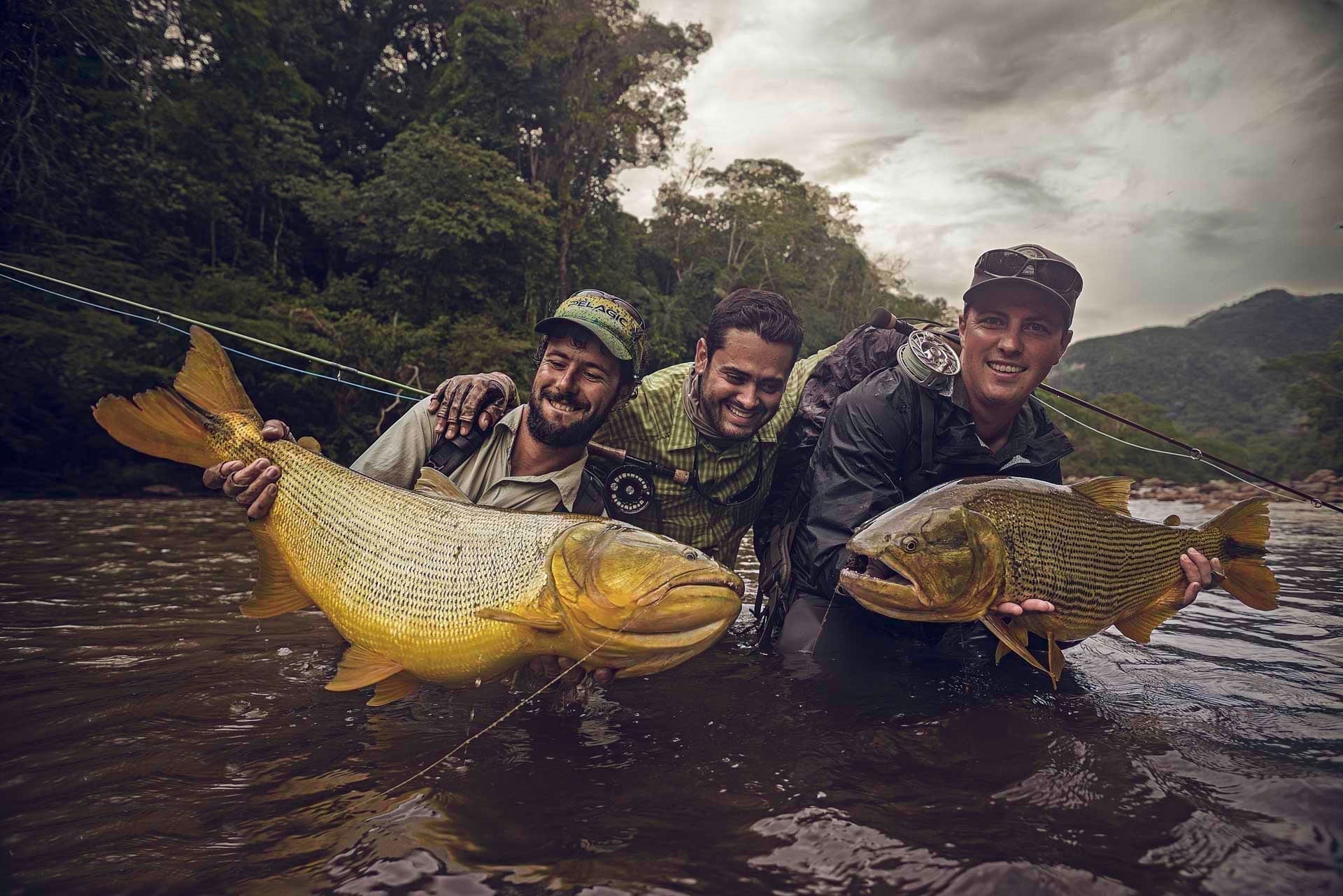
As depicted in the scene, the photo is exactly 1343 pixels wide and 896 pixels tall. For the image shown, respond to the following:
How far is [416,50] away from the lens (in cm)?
Answer: 3139

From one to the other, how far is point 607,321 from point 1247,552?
342 cm

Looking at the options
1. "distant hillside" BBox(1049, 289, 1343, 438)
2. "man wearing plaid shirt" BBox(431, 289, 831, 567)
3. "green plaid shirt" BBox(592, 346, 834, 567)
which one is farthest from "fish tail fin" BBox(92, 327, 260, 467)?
"distant hillside" BBox(1049, 289, 1343, 438)

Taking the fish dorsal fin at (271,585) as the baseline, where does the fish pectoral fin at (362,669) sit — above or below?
below

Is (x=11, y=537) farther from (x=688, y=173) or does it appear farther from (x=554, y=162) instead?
(x=688, y=173)

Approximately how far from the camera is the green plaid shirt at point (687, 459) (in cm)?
440

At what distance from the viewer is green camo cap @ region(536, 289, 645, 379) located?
376 cm

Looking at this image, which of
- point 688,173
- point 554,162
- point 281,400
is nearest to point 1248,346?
point 688,173

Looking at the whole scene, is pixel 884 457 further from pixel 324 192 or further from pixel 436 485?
pixel 324 192

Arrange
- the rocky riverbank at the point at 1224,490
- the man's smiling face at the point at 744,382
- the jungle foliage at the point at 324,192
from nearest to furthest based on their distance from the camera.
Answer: the man's smiling face at the point at 744,382
the jungle foliage at the point at 324,192
the rocky riverbank at the point at 1224,490

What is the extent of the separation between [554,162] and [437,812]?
97.4 ft

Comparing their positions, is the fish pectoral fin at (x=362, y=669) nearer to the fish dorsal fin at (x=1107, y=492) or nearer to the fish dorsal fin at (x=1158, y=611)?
the fish dorsal fin at (x=1107, y=492)

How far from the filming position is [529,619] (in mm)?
2441

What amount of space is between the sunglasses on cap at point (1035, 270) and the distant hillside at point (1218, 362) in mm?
61097

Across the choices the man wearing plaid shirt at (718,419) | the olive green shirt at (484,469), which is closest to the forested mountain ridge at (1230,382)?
the man wearing plaid shirt at (718,419)
